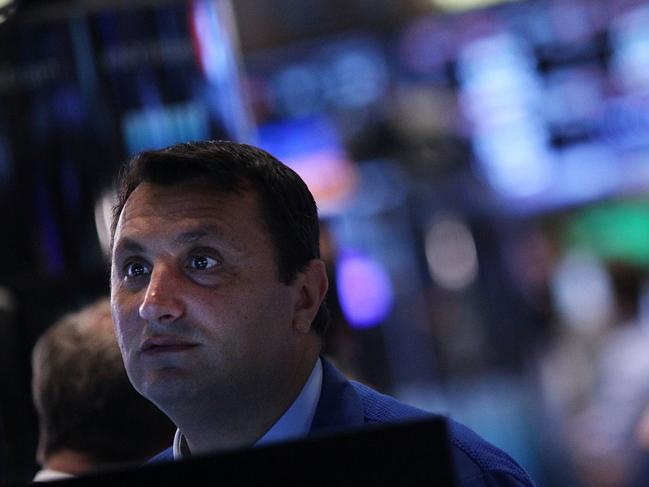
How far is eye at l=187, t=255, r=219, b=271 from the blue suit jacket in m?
0.23

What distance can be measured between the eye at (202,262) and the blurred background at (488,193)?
15.6 feet

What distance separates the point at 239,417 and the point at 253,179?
296 mm

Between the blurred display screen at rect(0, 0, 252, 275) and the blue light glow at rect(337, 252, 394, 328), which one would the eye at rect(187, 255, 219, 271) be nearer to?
the blurred display screen at rect(0, 0, 252, 275)

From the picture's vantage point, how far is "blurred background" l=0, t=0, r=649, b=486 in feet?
21.8

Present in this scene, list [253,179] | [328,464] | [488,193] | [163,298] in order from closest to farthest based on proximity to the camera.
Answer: [328,464] → [163,298] → [253,179] → [488,193]

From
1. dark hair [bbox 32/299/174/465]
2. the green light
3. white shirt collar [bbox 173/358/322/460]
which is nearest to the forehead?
white shirt collar [bbox 173/358/322/460]

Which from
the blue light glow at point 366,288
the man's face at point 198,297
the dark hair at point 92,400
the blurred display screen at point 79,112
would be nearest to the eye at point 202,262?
the man's face at point 198,297

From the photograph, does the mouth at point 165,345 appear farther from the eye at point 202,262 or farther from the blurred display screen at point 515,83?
the blurred display screen at point 515,83

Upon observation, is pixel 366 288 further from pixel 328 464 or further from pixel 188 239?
pixel 328 464

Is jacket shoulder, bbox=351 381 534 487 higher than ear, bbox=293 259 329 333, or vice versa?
ear, bbox=293 259 329 333

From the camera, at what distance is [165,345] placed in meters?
1.27

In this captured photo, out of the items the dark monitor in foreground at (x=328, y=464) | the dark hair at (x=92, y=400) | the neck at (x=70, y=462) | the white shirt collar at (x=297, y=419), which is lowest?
the neck at (x=70, y=462)

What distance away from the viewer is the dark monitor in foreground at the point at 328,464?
93 cm

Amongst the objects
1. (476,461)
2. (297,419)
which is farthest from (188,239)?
(476,461)
